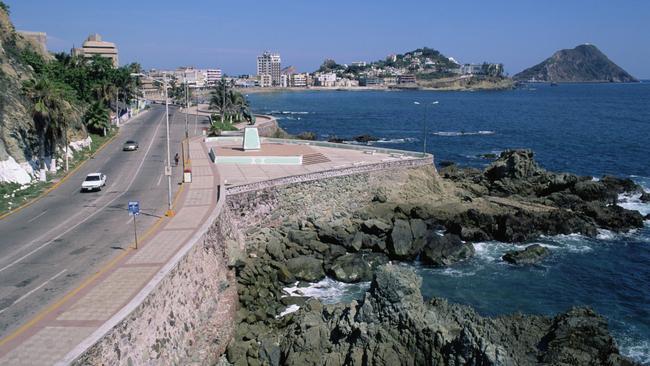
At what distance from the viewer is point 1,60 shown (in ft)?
140

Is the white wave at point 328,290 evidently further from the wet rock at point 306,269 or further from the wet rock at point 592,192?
the wet rock at point 592,192

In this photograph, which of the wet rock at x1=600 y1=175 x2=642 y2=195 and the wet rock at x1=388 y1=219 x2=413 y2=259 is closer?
the wet rock at x1=388 y1=219 x2=413 y2=259

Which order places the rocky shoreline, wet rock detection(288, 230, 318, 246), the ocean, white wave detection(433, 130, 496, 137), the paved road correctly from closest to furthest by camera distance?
the paved road < the rocky shoreline < the ocean < wet rock detection(288, 230, 318, 246) < white wave detection(433, 130, 496, 137)

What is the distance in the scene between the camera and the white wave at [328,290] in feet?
87.1

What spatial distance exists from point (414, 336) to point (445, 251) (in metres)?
14.0

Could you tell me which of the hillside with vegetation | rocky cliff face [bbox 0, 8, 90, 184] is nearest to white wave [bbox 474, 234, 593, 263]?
rocky cliff face [bbox 0, 8, 90, 184]

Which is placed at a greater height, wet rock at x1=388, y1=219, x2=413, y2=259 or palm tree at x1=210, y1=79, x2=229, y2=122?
palm tree at x1=210, y1=79, x2=229, y2=122

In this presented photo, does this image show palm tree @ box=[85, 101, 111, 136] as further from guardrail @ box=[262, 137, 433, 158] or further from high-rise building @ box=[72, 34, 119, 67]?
high-rise building @ box=[72, 34, 119, 67]

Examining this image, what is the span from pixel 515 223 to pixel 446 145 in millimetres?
43704

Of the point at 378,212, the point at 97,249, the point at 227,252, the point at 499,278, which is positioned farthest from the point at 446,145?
the point at 97,249

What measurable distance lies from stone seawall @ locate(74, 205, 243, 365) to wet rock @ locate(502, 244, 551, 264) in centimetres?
1584

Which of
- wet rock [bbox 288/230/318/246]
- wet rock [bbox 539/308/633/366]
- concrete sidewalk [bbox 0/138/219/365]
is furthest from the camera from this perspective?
wet rock [bbox 288/230/318/246]

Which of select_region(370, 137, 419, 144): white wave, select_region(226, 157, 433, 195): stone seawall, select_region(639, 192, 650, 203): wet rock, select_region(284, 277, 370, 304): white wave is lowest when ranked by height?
select_region(284, 277, 370, 304): white wave

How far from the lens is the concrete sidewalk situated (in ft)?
45.4
